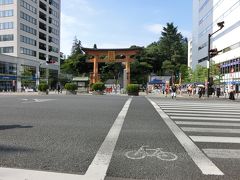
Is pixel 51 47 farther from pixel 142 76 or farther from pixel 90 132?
pixel 90 132

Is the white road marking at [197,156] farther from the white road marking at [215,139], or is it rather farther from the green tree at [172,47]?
the green tree at [172,47]

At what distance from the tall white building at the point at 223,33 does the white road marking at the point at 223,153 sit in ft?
143

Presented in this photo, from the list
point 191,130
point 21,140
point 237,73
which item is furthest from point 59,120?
point 237,73

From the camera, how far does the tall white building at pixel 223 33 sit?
61.0m

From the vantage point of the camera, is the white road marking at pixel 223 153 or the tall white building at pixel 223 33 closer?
the white road marking at pixel 223 153

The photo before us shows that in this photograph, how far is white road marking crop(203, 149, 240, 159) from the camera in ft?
21.8

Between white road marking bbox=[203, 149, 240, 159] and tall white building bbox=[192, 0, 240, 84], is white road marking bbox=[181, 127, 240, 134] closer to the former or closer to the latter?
white road marking bbox=[203, 149, 240, 159]

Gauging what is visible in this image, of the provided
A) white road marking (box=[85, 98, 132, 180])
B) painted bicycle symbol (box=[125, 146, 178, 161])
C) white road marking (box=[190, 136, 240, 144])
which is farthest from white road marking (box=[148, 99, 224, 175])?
white road marking (box=[85, 98, 132, 180])

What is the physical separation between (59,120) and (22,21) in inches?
2784

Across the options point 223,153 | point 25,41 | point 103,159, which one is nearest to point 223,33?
point 25,41

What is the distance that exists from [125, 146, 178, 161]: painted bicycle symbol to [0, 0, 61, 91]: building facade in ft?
228

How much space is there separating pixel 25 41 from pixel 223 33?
4411 cm

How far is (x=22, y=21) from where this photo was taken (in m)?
77.4

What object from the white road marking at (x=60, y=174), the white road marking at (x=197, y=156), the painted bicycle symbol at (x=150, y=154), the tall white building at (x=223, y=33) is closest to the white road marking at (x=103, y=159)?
the white road marking at (x=60, y=174)
